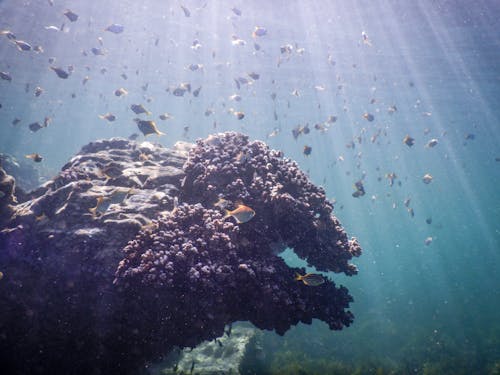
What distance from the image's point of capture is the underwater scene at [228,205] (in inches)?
215

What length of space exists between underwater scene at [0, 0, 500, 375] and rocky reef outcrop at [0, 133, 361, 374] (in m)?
0.03

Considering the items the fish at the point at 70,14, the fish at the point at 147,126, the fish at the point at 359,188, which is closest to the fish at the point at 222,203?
the fish at the point at 147,126

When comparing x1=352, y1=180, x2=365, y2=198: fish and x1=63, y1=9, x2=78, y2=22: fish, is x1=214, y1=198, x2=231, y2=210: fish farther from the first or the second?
x1=63, y1=9, x2=78, y2=22: fish

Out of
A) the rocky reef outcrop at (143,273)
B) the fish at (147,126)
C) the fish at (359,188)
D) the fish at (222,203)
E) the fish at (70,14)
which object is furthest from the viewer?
the fish at (359,188)

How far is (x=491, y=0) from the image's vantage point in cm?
1842

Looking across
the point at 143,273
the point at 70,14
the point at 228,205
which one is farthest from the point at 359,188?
the point at 70,14

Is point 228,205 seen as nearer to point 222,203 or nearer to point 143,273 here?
point 222,203

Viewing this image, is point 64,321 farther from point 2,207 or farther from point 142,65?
point 142,65

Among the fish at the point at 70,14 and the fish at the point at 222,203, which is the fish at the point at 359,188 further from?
the fish at the point at 70,14

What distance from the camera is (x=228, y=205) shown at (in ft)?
22.1

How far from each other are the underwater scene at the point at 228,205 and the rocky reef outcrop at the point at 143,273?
32 millimetres

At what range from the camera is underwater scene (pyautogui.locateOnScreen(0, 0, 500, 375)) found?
17.9 ft

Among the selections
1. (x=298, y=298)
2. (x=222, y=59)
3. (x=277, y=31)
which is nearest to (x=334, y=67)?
(x=277, y=31)

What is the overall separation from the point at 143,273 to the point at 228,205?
7.84 ft
